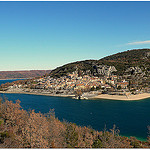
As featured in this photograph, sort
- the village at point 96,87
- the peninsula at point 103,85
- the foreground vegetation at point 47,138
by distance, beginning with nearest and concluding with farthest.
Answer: the foreground vegetation at point 47,138
the peninsula at point 103,85
the village at point 96,87

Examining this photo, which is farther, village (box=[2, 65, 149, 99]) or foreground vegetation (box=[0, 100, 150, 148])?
village (box=[2, 65, 149, 99])

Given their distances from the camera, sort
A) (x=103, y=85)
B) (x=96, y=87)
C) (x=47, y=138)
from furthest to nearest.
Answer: (x=103, y=85) → (x=96, y=87) → (x=47, y=138)

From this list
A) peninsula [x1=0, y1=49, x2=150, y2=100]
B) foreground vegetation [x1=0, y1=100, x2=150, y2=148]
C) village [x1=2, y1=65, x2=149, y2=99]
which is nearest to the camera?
foreground vegetation [x1=0, y1=100, x2=150, y2=148]

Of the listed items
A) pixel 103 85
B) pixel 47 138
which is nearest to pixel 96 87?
pixel 103 85

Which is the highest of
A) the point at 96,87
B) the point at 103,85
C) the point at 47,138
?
the point at 103,85

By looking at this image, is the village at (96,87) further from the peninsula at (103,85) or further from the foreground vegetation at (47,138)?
the foreground vegetation at (47,138)

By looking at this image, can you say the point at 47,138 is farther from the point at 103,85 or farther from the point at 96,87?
the point at 103,85

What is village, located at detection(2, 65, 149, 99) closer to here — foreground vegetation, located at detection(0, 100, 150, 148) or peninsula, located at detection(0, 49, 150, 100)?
peninsula, located at detection(0, 49, 150, 100)

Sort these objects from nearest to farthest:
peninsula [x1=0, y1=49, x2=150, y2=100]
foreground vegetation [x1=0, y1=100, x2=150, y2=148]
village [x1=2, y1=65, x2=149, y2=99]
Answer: foreground vegetation [x1=0, y1=100, x2=150, y2=148]
peninsula [x1=0, y1=49, x2=150, y2=100]
village [x1=2, y1=65, x2=149, y2=99]

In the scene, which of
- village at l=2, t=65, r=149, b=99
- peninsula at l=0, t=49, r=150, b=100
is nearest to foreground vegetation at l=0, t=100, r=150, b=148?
peninsula at l=0, t=49, r=150, b=100

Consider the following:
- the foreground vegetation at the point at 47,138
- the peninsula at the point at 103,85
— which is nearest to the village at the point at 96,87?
the peninsula at the point at 103,85

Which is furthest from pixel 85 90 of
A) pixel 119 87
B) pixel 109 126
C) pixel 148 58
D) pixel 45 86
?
pixel 148 58
